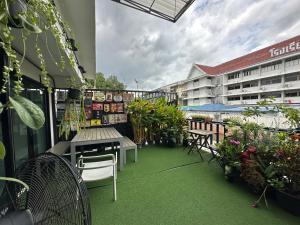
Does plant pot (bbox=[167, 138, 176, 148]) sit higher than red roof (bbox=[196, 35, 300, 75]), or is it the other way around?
red roof (bbox=[196, 35, 300, 75])

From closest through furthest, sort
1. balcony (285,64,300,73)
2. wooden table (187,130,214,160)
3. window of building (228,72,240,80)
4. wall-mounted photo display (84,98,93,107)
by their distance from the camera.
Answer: wooden table (187,130,214,160), wall-mounted photo display (84,98,93,107), balcony (285,64,300,73), window of building (228,72,240,80)

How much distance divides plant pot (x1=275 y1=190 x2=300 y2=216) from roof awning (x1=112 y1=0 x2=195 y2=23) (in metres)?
2.91

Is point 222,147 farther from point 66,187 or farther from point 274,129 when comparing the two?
point 66,187

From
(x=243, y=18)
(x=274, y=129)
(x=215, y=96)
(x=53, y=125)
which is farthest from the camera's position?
(x=215, y=96)

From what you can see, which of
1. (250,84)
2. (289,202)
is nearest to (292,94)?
(250,84)

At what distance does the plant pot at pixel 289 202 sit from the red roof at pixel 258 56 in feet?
75.6

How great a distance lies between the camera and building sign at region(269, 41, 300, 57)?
16.7m

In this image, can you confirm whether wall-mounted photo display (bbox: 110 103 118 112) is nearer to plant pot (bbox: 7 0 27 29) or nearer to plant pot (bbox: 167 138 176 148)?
plant pot (bbox: 167 138 176 148)

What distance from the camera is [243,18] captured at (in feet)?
23.1

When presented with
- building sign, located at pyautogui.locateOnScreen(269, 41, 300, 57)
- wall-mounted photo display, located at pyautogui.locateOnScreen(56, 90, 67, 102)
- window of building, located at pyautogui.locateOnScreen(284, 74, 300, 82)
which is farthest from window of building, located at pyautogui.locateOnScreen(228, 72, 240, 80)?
wall-mounted photo display, located at pyautogui.locateOnScreen(56, 90, 67, 102)

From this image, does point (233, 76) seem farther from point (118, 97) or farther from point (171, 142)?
point (118, 97)

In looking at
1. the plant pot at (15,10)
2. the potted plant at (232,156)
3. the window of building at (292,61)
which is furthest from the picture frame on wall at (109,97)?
the window of building at (292,61)

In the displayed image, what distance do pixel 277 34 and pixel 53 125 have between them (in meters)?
27.6

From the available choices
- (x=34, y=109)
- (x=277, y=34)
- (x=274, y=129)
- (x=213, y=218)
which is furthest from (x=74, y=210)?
(x=277, y=34)
